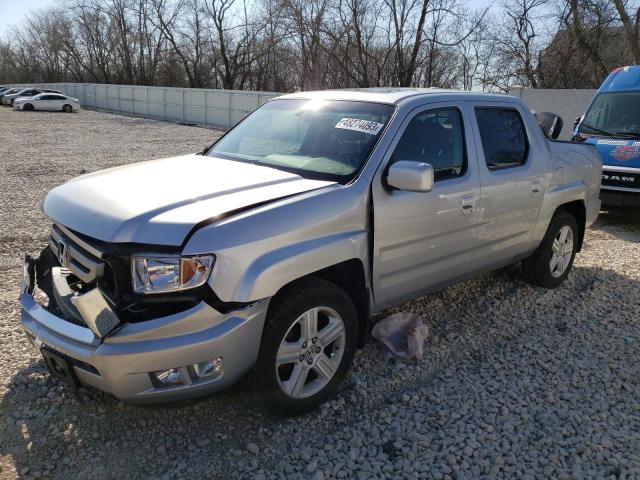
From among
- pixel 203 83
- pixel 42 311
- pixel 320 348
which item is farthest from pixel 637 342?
pixel 203 83

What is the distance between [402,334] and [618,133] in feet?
20.6

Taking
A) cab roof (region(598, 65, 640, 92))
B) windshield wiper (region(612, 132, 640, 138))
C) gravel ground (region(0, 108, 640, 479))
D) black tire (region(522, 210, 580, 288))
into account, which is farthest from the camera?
cab roof (region(598, 65, 640, 92))

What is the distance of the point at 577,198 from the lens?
5.09 metres

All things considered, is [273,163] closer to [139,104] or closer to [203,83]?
[139,104]

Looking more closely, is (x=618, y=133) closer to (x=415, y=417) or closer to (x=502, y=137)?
(x=502, y=137)

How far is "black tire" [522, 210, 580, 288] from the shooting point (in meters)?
4.92

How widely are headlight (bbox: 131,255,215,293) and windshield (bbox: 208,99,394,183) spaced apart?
1.05 m

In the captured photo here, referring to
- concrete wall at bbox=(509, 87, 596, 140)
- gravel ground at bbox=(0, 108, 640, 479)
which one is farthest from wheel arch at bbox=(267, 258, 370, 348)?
concrete wall at bbox=(509, 87, 596, 140)

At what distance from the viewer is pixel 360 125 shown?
3.46 m

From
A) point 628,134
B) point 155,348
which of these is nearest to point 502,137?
point 155,348

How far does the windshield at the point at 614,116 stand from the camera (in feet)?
26.7

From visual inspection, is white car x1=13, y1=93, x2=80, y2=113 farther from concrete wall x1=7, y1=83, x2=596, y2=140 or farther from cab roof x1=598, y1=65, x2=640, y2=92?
cab roof x1=598, y1=65, x2=640, y2=92

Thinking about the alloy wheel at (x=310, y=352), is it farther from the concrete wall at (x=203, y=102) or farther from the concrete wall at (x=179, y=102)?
the concrete wall at (x=179, y=102)

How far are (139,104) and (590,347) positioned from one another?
3716 centimetres
